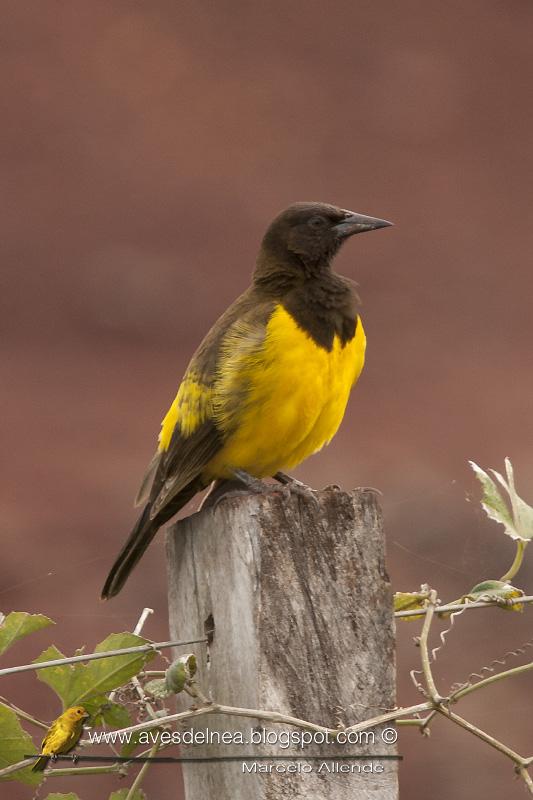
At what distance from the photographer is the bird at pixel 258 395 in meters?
3.31

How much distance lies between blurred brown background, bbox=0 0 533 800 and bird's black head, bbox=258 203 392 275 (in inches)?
192

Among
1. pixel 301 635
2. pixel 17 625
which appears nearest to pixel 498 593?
pixel 301 635

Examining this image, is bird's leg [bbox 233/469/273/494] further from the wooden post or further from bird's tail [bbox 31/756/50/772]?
bird's tail [bbox 31/756/50/772]

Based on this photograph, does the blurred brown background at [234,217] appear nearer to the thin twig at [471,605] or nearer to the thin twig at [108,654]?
the thin twig at [471,605]

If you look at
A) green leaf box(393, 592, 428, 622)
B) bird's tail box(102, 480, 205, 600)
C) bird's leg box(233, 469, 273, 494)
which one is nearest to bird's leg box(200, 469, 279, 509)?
bird's leg box(233, 469, 273, 494)

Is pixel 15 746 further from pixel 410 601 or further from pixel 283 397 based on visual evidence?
pixel 283 397

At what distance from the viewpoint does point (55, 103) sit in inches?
606

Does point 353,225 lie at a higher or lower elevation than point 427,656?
higher

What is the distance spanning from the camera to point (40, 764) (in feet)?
7.84

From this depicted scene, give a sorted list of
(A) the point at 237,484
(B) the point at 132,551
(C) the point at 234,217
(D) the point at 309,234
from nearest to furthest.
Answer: (B) the point at 132,551 < (A) the point at 237,484 < (D) the point at 309,234 < (C) the point at 234,217

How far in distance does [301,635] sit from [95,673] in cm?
38

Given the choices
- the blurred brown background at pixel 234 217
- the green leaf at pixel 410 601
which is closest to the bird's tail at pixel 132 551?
the green leaf at pixel 410 601

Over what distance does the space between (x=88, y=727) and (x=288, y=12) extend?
15.4 metres

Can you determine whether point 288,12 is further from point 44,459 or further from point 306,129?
point 44,459
